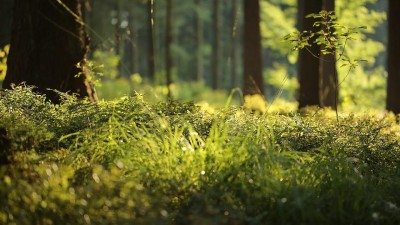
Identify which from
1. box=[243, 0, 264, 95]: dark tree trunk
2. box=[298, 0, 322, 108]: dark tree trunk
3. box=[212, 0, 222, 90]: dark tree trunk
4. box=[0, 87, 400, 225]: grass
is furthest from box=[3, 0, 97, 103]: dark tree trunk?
box=[212, 0, 222, 90]: dark tree trunk

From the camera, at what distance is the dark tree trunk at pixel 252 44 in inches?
584

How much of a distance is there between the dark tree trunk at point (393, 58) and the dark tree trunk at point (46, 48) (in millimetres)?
7903

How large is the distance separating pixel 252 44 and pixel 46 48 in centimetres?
860

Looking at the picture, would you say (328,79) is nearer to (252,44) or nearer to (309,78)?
(252,44)

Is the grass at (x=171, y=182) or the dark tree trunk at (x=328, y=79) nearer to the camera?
the grass at (x=171, y=182)

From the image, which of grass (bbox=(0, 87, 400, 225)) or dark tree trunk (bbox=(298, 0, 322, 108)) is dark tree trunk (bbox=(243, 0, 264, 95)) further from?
grass (bbox=(0, 87, 400, 225))

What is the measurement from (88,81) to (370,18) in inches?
603

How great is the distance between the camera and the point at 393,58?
1215 cm

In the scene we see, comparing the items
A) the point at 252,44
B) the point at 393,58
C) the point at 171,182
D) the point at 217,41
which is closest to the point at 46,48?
the point at 171,182

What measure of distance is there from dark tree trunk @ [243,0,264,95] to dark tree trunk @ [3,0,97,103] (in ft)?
25.2

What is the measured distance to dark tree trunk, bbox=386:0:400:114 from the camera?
12.1m

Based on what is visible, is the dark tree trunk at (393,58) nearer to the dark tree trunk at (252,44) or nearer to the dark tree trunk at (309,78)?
the dark tree trunk at (309,78)

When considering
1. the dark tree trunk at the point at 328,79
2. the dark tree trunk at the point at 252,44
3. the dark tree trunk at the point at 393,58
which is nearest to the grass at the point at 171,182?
the dark tree trunk at the point at 393,58

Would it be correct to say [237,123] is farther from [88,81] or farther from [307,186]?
[88,81]
